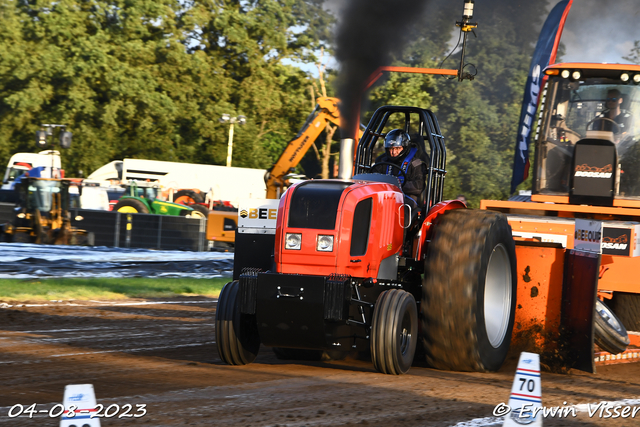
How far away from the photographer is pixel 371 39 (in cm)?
1273

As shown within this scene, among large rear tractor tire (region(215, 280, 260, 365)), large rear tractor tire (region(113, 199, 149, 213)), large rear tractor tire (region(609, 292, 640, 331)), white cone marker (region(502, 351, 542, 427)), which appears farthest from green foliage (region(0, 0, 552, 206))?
white cone marker (region(502, 351, 542, 427))

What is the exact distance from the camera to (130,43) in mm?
41812

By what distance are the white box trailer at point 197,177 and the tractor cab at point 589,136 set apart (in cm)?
2923

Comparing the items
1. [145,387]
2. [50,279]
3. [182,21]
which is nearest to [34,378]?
[145,387]

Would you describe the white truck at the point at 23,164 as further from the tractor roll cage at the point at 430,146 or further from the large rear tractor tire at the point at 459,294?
the large rear tractor tire at the point at 459,294

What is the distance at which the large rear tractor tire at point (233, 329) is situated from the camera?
648 centimetres

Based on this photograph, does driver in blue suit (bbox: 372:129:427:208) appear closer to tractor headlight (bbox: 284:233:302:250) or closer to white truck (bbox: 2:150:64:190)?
tractor headlight (bbox: 284:233:302:250)

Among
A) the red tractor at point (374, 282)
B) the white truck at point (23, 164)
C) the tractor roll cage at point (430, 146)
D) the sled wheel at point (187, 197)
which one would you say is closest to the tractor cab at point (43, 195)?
the white truck at point (23, 164)

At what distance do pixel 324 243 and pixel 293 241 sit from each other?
0.81ft

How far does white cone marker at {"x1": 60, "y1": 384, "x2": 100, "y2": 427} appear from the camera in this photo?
3.21 meters

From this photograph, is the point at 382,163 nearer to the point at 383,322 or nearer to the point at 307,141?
the point at 383,322

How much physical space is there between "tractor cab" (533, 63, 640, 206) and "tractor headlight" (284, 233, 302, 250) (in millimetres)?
4793

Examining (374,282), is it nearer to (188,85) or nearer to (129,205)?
(129,205)

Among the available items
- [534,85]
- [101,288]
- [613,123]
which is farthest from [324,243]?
[534,85]
